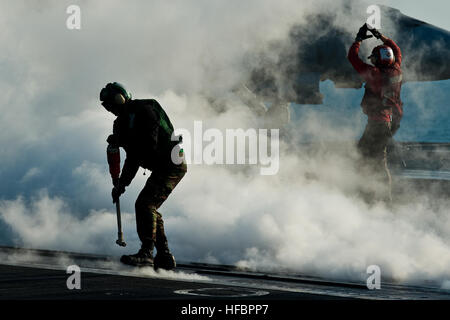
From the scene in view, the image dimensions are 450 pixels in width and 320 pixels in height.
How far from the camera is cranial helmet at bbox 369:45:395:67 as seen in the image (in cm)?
1288

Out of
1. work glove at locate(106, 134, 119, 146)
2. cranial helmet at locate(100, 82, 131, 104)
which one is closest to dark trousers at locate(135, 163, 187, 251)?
work glove at locate(106, 134, 119, 146)

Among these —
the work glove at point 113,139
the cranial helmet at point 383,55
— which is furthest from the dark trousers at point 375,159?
the work glove at point 113,139

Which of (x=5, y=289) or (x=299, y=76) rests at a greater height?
(x=299, y=76)

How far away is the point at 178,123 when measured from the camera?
15969 millimetres

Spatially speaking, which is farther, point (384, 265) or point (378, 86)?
point (378, 86)

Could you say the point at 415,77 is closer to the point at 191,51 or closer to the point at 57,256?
the point at 191,51

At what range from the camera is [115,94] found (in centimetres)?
838

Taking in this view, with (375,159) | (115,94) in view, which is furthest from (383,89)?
(115,94)

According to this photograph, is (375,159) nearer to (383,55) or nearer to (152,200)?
(383,55)

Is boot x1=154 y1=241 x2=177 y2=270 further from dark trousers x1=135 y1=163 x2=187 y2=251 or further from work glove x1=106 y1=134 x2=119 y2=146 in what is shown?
work glove x1=106 y1=134 x2=119 y2=146

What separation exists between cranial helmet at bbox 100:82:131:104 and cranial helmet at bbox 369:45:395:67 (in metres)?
5.68

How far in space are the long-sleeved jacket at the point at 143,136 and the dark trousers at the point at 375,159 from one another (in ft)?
20.2
